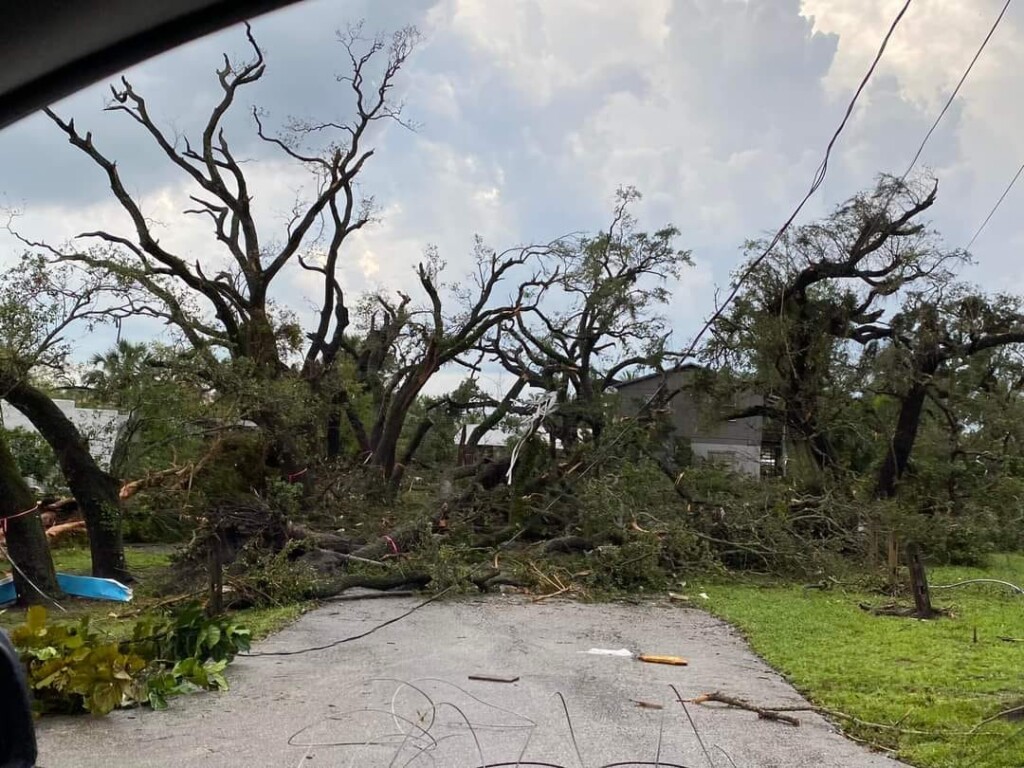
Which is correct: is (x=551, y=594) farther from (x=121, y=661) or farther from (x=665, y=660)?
(x=121, y=661)

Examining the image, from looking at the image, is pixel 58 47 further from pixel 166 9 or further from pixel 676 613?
pixel 676 613

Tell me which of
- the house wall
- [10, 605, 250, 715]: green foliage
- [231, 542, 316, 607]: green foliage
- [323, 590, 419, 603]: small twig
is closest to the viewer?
[10, 605, 250, 715]: green foliage

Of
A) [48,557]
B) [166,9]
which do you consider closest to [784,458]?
[48,557]

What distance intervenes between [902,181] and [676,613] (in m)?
8.73

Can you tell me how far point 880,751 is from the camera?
455 centimetres

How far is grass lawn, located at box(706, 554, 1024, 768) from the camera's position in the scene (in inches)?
182

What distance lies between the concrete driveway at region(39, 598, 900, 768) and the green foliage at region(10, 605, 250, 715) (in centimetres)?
14

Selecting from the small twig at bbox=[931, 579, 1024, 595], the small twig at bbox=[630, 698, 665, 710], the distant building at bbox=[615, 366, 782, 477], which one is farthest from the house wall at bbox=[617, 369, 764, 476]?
the small twig at bbox=[630, 698, 665, 710]

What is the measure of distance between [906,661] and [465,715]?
3604 mm

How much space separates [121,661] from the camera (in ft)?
16.6

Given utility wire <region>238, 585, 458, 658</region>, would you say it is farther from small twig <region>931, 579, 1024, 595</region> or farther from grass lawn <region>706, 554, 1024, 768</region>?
small twig <region>931, 579, 1024, 595</region>

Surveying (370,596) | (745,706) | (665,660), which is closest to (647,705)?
(745,706)

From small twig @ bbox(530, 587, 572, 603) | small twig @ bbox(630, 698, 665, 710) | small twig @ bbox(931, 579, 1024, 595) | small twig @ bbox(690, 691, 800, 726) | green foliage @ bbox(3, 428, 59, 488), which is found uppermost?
green foliage @ bbox(3, 428, 59, 488)

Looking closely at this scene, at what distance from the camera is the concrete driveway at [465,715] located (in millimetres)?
4441
